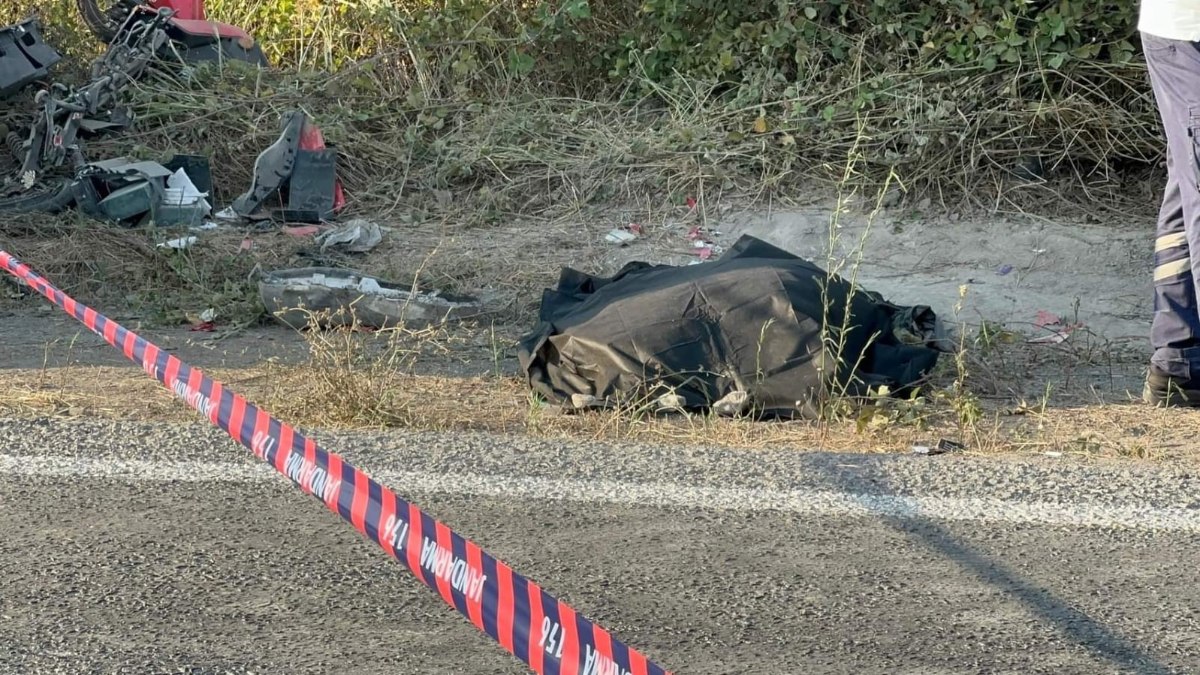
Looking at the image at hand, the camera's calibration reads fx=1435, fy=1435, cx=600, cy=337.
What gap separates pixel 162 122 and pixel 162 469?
6187mm

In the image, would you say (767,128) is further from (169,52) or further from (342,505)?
(342,505)

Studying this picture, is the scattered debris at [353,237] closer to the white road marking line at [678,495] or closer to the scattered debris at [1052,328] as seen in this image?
the scattered debris at [1052,328]

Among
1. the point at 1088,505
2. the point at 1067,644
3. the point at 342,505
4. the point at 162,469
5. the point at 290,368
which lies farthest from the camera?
the point at 290,368

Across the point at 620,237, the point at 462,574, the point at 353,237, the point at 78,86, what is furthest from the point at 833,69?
the point at 462,574

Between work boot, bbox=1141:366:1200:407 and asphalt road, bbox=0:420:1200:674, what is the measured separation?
958 millimetres

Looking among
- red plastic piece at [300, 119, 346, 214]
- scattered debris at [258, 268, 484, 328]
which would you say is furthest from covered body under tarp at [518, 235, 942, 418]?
red plastic piece at [300, 119, 346, 214]

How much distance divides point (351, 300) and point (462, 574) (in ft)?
14.6

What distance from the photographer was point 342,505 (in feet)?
7.67

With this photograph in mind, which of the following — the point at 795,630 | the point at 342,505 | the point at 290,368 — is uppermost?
the point at 342,505

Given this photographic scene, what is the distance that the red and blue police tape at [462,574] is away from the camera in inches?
72.2

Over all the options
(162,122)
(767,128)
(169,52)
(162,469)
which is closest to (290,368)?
(162,469)

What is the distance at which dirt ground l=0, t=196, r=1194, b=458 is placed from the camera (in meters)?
4.64

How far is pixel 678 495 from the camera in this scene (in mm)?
3814

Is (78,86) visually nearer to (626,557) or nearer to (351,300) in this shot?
(351,300)
